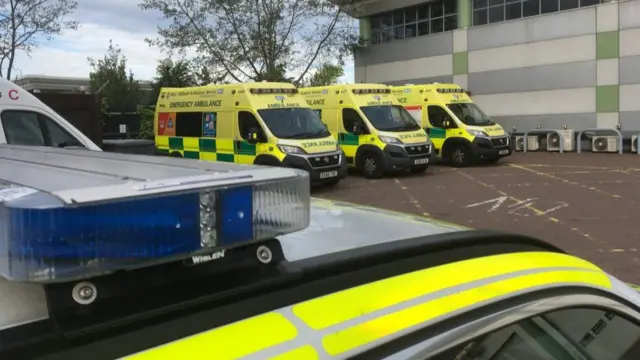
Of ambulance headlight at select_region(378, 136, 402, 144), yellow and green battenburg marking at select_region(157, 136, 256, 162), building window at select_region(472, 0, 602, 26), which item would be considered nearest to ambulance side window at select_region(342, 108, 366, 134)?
ambulance headlight at select_region(378, 136, 402, 144)

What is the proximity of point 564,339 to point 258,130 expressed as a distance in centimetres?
1180

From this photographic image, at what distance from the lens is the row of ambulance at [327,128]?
519 inches

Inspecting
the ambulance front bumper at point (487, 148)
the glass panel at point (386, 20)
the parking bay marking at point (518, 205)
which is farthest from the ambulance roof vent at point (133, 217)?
the glass panel at point (386, 20)

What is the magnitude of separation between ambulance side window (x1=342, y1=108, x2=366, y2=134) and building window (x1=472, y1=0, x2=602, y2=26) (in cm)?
1186

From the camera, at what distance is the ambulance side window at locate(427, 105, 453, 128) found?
58.4ft

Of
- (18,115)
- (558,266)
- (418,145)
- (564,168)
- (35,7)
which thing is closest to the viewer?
(558,266)

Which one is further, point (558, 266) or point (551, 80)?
point (551, 80)

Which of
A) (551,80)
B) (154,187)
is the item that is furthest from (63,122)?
(551,80)

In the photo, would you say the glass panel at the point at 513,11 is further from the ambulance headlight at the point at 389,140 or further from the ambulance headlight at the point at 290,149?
the ambulance headlight at the point at 290,149

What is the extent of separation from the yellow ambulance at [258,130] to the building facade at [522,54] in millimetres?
13004

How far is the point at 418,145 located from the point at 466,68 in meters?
11.9

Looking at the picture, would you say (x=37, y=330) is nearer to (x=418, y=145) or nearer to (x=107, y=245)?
(x=107, y=245)

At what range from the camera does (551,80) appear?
23.2 m

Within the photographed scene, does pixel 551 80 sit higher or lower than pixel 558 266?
higher
